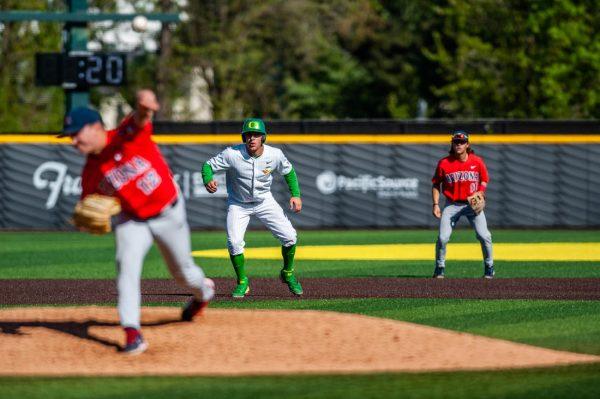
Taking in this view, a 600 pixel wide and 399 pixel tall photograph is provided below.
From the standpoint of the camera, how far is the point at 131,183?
305 inches

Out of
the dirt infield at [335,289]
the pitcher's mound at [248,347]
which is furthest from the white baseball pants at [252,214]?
the pitcher's mound at [248,347]

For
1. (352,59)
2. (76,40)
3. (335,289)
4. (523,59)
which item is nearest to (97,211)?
(335,289)

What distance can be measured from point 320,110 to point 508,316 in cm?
5023

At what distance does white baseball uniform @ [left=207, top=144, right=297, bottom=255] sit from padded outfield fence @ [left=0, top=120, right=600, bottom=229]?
14.4m

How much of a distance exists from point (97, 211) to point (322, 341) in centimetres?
179

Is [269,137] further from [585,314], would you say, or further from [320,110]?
[320,110]

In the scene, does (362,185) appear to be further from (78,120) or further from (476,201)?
(78,120)

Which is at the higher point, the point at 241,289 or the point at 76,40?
the point at 76,40

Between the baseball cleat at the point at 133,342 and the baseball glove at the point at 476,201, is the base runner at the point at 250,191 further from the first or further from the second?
the baseball cleat at the point at 133,342

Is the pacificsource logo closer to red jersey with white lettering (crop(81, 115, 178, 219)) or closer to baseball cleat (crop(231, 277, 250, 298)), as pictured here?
baseball cleat (crop(231, 277, 250, 298))

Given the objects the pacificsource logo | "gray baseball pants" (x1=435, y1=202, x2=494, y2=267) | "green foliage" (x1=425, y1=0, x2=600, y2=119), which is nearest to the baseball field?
"gray baseball pants" (x1=435, y1=202, x2=494, y2=267)

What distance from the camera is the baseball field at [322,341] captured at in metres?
6.94

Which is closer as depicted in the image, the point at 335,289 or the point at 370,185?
the point at 335,289

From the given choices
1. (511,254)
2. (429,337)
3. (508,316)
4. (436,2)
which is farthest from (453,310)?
(436,2)
